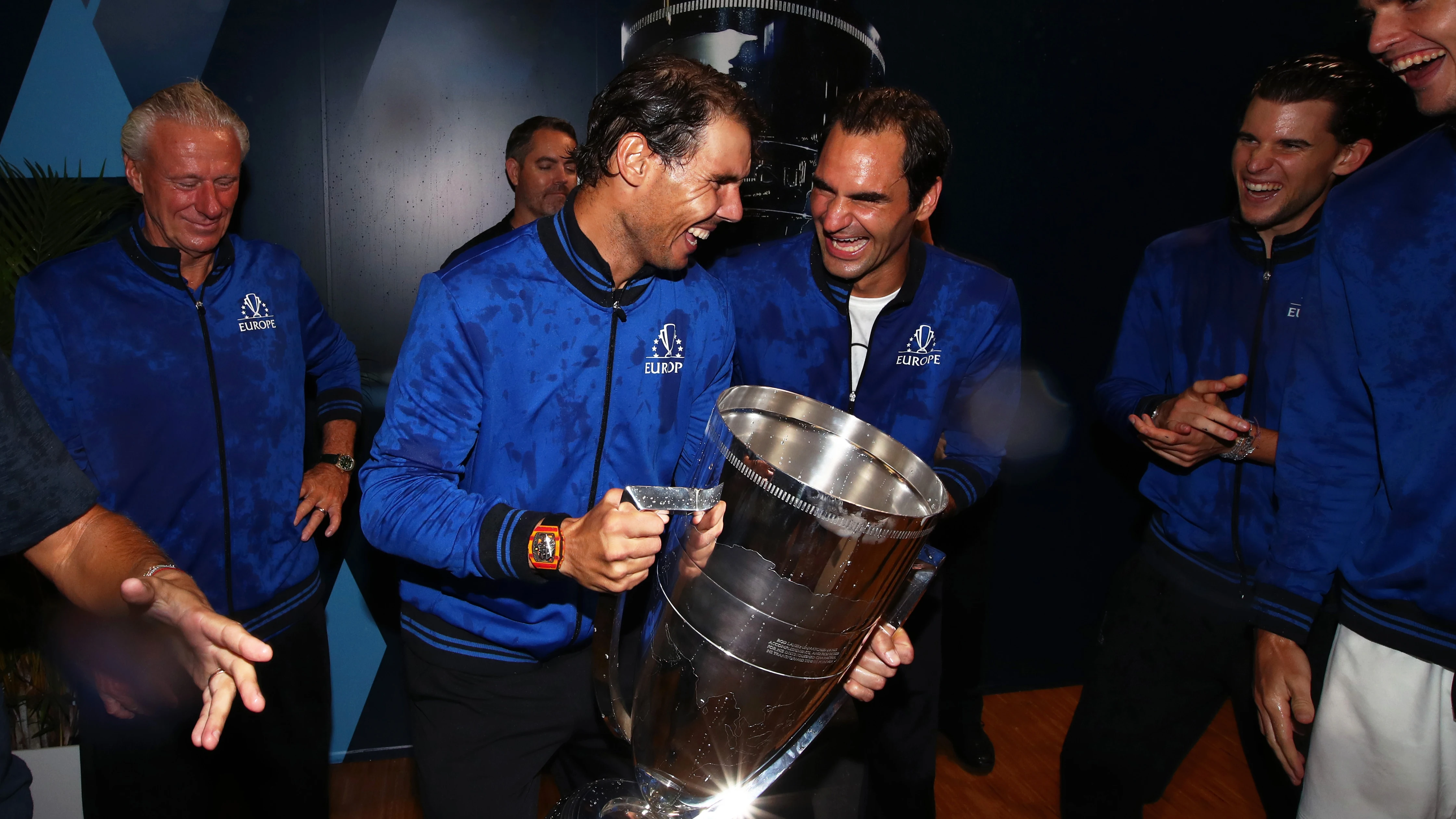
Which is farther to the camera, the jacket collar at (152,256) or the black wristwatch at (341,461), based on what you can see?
the black wristwatch at (341,461)

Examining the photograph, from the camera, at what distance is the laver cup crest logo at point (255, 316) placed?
76.4 inches

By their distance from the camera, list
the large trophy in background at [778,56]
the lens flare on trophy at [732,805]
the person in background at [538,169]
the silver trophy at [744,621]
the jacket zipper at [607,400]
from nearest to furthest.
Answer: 1. the silver trophy at [744,621]
2. the lens flare on trophy at [732,805]
3. the jacket zipper at [607,400]
4. the large trophy in background at [778,56]
5. the person in background at [538,169]

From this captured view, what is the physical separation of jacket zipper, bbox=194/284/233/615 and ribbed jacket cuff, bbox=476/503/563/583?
107 cm

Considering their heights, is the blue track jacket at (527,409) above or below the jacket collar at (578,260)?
below

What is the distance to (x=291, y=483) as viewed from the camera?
2.02 m

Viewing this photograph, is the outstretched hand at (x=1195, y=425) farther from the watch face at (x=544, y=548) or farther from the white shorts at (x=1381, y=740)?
the watch face at (x=544, y=548)

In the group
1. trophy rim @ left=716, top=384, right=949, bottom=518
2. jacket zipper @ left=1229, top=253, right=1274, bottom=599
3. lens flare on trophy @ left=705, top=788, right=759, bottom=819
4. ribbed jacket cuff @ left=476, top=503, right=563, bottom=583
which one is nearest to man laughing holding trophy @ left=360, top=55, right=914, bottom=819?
ribbed jacket cuff @ left=476, top=503, right=563, bottom=583

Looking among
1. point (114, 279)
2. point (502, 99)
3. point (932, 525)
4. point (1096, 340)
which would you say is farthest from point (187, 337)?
point (1096, 340)

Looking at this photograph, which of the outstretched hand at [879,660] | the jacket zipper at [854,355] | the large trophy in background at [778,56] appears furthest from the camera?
the jacket zipper at [854,355]

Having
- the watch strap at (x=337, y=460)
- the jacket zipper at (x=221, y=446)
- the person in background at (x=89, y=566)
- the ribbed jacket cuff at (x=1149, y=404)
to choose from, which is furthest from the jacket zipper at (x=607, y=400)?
the ribbed jacket cuff at (x=1149, y=404)

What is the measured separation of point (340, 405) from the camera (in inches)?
89.6

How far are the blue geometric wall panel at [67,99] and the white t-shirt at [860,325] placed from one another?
7.09 feet

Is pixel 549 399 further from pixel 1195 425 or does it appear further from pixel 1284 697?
pixel 1195 425

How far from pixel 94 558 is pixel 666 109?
3.54 feet
